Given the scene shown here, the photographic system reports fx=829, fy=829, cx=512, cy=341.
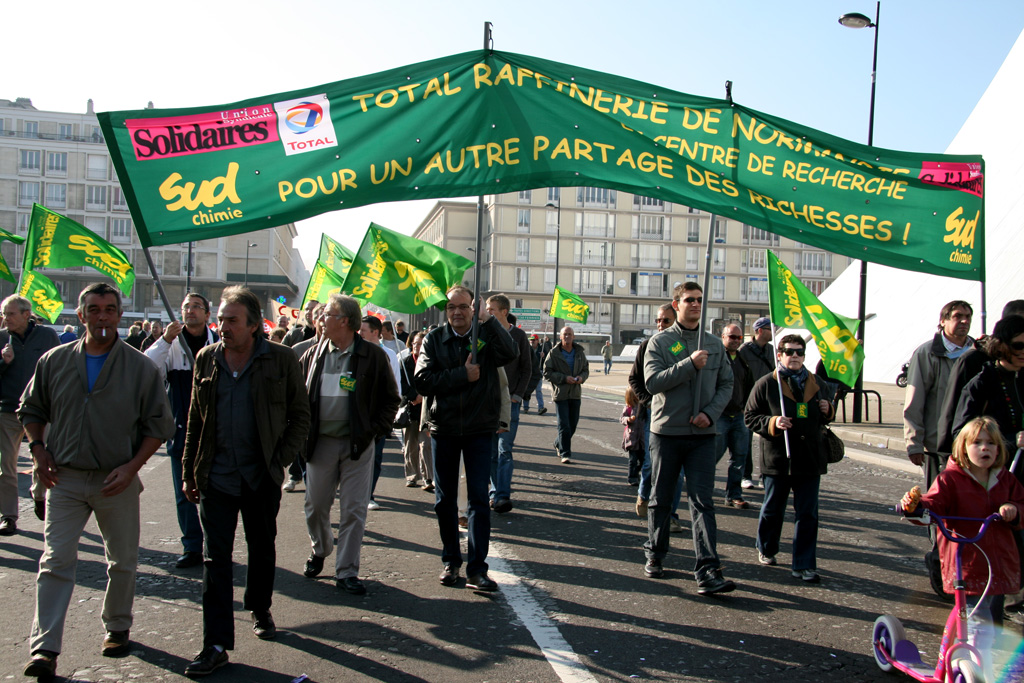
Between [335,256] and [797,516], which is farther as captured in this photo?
[335,256]

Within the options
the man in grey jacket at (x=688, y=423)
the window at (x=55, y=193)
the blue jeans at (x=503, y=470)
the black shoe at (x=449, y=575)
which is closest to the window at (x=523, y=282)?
the window at (x=55, y=193)

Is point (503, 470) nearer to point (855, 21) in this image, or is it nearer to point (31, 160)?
point (855, 21)

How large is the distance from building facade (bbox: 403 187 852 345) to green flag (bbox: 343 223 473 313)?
76.3 metres

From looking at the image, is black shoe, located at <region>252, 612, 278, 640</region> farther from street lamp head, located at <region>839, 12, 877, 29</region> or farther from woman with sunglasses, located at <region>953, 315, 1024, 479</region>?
street lamp head, located at <region>839, 12, 877, 29</region>

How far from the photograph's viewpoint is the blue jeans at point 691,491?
5355 millimetres

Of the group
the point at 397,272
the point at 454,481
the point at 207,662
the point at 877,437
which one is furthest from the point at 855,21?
the point at 207,662

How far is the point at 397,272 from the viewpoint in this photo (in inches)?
317

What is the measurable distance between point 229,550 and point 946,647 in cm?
343

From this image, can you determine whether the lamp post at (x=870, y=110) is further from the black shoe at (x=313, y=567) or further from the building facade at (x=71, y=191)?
the building facade at (x=71, y=191)

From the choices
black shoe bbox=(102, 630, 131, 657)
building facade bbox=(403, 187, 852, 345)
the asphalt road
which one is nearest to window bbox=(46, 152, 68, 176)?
building facade bbox=(403, 187, 852, 345)

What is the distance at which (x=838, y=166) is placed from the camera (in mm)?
4988

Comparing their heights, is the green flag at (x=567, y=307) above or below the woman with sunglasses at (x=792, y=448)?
above

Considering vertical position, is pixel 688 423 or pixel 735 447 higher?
pixel 688 423

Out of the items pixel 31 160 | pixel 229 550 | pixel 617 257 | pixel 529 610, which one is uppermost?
pixel 31 160
